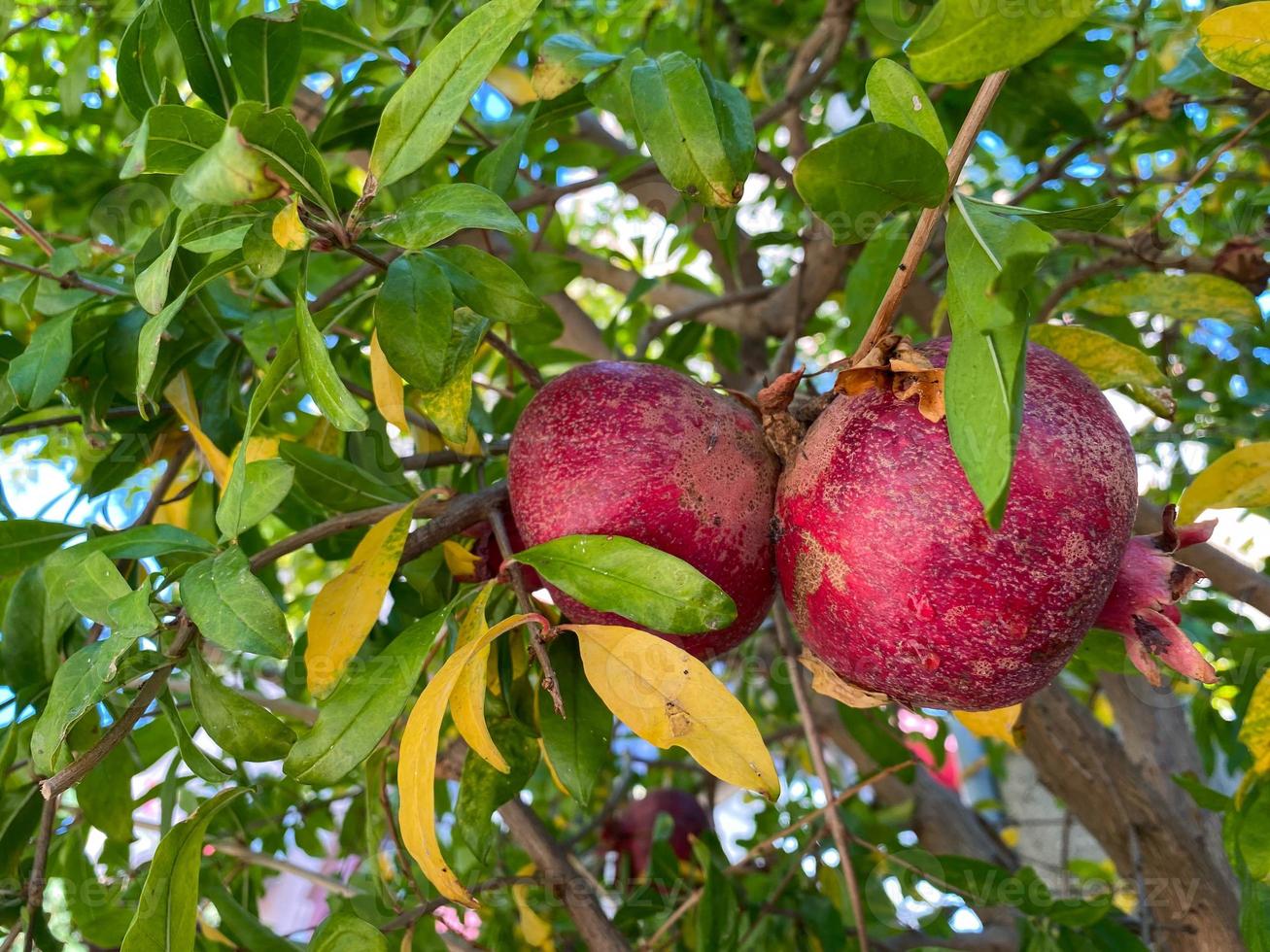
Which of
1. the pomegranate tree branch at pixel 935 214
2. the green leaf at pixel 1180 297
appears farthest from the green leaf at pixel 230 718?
the green leaf at pixel 1180 297

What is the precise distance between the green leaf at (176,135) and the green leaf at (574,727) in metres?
0.52

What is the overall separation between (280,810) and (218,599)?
1254 mm

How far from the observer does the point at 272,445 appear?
3.46 ft

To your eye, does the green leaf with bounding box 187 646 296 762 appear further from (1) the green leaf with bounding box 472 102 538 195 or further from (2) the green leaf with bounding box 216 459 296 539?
(1) the green leaf with bounding box 472 102 538 195

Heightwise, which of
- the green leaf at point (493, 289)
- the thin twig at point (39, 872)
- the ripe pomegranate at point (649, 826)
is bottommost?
the ripe pomegranate at point (649, 826)

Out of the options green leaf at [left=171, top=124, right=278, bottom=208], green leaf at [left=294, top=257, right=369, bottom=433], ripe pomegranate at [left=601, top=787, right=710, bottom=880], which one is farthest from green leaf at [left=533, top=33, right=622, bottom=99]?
ripe pomegranate at [left=601, top=787, right=710, bottom=880]

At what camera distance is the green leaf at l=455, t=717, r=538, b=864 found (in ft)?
3.34

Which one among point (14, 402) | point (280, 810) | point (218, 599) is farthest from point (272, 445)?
point (280, 810)

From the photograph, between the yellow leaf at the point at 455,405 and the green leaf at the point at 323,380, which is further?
the yellow leaf at the point at 455,405

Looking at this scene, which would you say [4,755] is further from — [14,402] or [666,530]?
[666,530]

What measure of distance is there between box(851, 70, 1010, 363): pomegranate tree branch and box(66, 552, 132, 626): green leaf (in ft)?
2.03

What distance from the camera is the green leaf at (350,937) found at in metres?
0.91

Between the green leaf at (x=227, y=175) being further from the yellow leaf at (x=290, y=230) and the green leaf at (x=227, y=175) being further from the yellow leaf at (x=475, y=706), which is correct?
the yellow leaf at (x=475, y=706)

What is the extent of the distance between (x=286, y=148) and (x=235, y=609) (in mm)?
323
